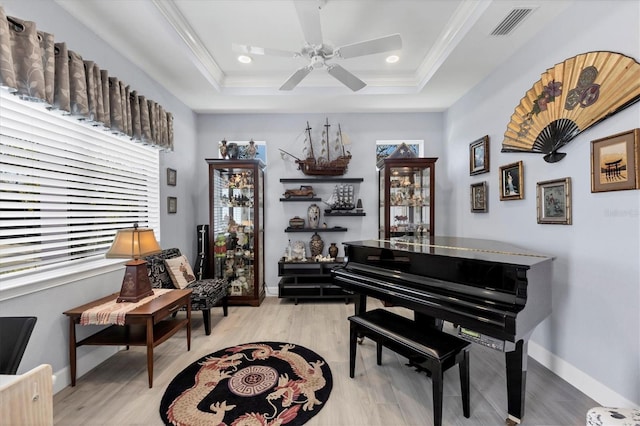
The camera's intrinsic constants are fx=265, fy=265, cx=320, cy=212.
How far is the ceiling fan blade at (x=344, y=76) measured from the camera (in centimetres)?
247

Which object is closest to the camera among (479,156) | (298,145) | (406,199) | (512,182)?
(512,182)

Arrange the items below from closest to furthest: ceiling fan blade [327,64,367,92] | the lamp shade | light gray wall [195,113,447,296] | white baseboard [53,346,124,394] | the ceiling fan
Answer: the ceiling fan
white baseboard [53,346,124,394]
the lamp shade
ceiling fan blade [327,64,367,92]
light gray wall [195,113,447,296]

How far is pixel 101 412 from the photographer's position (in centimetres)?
183

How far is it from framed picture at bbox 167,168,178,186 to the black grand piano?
117 inches

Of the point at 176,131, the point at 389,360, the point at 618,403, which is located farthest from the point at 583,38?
the point at 176,131

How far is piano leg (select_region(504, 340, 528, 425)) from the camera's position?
5.23 ft

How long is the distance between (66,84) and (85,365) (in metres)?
2.26

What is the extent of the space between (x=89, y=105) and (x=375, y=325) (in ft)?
9.36

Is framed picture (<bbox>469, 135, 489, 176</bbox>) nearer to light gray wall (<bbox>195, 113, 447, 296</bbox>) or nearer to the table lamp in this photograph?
light gray wall (<bbox>195, 113, 447, 296</bbox>)

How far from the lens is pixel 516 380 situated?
5.34 feet

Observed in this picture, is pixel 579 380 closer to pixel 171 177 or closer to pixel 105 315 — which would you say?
pixel 105 315

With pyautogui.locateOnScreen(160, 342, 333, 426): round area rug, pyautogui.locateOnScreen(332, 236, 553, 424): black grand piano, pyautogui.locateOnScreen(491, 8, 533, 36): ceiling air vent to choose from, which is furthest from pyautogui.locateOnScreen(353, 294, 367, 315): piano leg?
pyautogui.locateOnScreen(491, 8, 533, 36): ceiling air vent

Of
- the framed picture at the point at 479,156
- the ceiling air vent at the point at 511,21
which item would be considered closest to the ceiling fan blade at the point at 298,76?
the ceiling air vent at the point at 511,21

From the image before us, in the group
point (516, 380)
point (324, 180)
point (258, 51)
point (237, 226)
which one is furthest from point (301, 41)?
point (516, 380)
